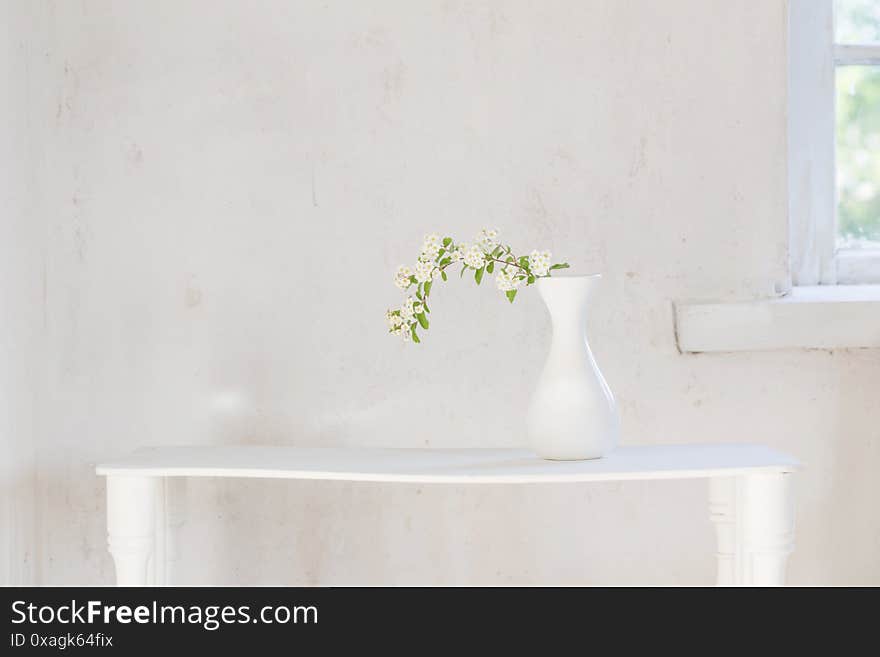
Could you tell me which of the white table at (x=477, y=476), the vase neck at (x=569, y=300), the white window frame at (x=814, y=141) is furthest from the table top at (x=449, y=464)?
the white window frame at (x=814, y=141)

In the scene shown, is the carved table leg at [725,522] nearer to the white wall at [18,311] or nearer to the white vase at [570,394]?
the white vase at [570,394]

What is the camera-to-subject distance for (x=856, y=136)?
2.00m

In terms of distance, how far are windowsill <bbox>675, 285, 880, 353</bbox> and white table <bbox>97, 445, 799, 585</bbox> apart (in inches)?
10.8

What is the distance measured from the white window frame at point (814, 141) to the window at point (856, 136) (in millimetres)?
11

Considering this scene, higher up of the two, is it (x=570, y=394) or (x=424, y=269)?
(x=424, y=269)

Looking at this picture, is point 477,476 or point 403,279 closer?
point 477,476

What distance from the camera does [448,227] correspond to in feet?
5.97

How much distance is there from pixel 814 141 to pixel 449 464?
101cm

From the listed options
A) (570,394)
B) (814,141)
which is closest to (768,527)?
(570,394)

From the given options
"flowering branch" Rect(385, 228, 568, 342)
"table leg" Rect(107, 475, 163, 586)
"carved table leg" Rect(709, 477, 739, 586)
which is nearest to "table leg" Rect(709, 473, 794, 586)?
"carved table leg" Rect(709, 477, 739, 586)

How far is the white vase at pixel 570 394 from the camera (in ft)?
4.85

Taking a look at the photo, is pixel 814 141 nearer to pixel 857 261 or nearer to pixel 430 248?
pixel 857 261

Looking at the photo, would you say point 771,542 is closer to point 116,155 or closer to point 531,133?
point 531,133

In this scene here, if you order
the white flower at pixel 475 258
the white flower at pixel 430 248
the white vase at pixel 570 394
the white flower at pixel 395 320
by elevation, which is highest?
the white flower at pixel 430 248
